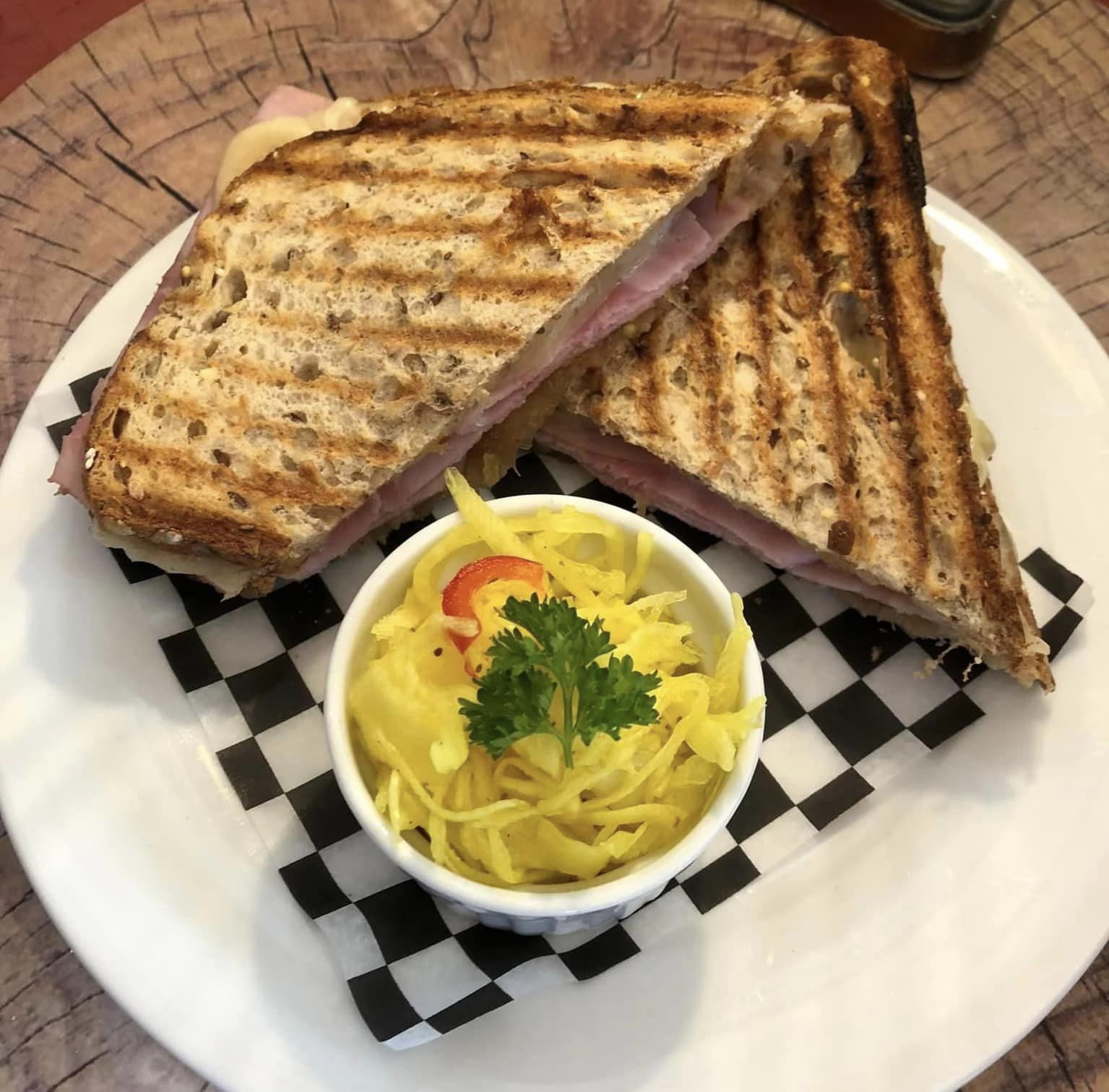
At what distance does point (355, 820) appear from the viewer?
5.31ft

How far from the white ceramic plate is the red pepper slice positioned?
0.61m

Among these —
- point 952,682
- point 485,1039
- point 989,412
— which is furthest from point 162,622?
point 989,412

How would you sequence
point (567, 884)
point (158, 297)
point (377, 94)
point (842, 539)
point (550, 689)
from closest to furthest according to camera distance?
point (550, 689), point (567, 884), point (842, 539), point (158, 297), point (377, 94)

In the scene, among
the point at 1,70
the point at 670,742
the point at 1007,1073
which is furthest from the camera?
the point at 1,70

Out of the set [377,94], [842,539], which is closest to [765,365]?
[842,539]

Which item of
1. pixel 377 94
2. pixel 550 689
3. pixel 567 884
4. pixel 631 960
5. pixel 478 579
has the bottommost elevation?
pixel 631 960

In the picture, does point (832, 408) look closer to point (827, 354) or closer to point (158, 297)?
point (827, 354)

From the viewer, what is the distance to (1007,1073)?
1714 millimetres

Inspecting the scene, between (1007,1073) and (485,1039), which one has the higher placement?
(485,1039)

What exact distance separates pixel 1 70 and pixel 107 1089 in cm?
257

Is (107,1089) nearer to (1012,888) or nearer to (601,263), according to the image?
(1012,888)

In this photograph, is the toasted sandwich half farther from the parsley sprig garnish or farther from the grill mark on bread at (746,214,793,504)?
the parsley sprig garnish

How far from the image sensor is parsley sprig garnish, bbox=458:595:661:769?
1.18m

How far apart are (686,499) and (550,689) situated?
2.83 ft
